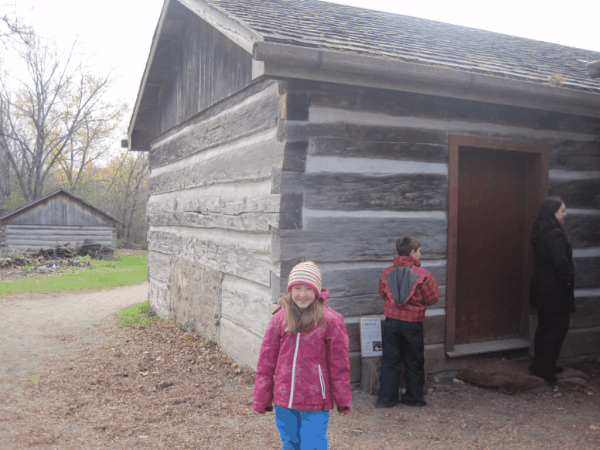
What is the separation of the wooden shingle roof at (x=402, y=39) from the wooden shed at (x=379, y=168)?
4 cm

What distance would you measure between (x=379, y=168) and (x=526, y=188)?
6.78ft

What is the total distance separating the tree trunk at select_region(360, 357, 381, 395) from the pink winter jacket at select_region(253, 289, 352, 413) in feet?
6.29

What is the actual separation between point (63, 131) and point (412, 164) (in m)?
33.8

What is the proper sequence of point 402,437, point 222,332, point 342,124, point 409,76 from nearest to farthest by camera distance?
point 402,437
point 409,76
point 342,124
point 222,332

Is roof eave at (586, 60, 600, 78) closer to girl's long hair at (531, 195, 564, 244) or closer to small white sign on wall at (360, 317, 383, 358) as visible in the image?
girl's long hair at (531, 195, 564, 244)

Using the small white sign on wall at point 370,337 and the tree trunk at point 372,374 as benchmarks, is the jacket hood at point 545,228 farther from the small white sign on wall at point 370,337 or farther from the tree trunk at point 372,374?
the tree trunk at point 372,374

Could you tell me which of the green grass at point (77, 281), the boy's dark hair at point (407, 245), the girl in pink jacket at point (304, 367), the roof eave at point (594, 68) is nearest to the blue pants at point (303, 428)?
the girl in pink jacket at point (304, 367)

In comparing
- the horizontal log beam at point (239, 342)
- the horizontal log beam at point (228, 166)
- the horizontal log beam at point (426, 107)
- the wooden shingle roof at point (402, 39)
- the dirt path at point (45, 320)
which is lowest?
the dirt path at point (45, 320)

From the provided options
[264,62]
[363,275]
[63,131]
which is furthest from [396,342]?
[63,131]

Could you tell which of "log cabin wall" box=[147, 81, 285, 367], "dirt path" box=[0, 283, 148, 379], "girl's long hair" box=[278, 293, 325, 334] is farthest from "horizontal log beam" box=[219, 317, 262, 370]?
"girl's long hair" box=[278, 293, 325, 334]

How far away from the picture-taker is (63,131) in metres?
33.4

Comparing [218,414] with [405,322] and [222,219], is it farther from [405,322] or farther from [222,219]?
[222,219]

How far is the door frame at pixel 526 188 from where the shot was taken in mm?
5176

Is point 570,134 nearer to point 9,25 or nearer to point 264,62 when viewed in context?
point 264,62
